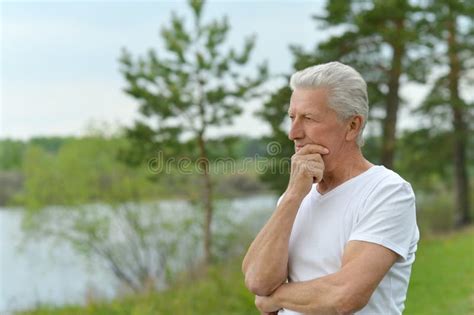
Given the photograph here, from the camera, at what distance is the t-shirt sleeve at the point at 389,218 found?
1.89 m

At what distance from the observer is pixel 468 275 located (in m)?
9.78

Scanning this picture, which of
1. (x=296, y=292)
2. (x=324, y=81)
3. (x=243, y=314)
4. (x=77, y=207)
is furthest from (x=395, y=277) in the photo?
(x=77, y=207)

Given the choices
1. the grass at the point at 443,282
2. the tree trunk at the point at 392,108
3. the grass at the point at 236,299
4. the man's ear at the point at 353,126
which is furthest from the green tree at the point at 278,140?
the man's ear at the point at 353,126

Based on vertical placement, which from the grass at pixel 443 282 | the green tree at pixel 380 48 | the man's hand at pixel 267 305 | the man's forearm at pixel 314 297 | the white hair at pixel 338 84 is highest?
the green tree at pixel 380 48

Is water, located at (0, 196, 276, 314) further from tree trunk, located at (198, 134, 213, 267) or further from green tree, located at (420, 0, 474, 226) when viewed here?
green tree, located at (420, 0, 474, 226)

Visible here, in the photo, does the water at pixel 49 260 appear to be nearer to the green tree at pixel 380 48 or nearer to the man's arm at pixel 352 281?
the green tree at pixel 380 48

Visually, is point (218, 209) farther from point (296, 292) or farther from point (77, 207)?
point (296, 292)

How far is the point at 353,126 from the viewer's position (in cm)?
209

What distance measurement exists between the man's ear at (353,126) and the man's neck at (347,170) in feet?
0.22

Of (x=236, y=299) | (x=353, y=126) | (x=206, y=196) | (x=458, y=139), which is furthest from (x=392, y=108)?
(x=353, y=126)

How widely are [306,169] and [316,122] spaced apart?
169 mm

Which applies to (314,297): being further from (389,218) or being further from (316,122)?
(316,122)

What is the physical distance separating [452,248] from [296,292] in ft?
43.6

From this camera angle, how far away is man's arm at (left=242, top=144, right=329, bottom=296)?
77.3 inches
